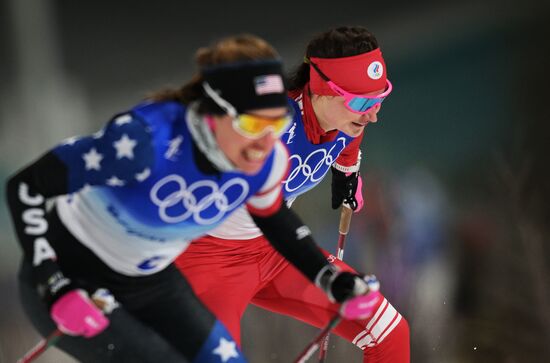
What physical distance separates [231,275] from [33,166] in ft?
2.63

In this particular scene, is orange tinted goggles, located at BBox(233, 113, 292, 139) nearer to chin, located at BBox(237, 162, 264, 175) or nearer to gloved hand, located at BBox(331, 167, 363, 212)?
chin, located at BBox(237, 162, 264, 175)

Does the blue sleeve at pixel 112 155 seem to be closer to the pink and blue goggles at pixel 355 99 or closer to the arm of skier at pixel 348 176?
the pink and blue goggles at pixel 355 99

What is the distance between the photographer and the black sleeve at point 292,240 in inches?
74.0

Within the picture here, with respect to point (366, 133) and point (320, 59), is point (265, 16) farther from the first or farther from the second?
point (320, 59)

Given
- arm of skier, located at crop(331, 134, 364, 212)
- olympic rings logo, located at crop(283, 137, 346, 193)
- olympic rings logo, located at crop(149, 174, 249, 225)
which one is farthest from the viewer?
arm of skier, located at crop(331, 134, 364, 212)

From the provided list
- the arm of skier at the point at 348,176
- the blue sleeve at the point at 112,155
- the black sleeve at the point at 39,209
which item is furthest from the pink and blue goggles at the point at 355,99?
the black sleeve at the point at 39,209

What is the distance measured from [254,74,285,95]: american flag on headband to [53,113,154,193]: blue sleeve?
24 centimetres

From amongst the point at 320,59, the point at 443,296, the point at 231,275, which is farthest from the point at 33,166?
the point at 443,296

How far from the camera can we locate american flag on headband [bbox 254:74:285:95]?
1.59 metres

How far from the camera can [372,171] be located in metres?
3.80

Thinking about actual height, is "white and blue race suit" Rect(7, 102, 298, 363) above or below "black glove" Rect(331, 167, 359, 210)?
above

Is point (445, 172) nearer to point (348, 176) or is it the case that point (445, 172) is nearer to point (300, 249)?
point (348, 176)

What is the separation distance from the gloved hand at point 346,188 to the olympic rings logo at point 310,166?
26 centimetres

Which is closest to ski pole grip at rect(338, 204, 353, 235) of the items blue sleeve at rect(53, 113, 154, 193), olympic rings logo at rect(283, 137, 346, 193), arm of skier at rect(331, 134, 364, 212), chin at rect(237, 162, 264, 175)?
arm of skier at rect(331, 134, 364, 212)
